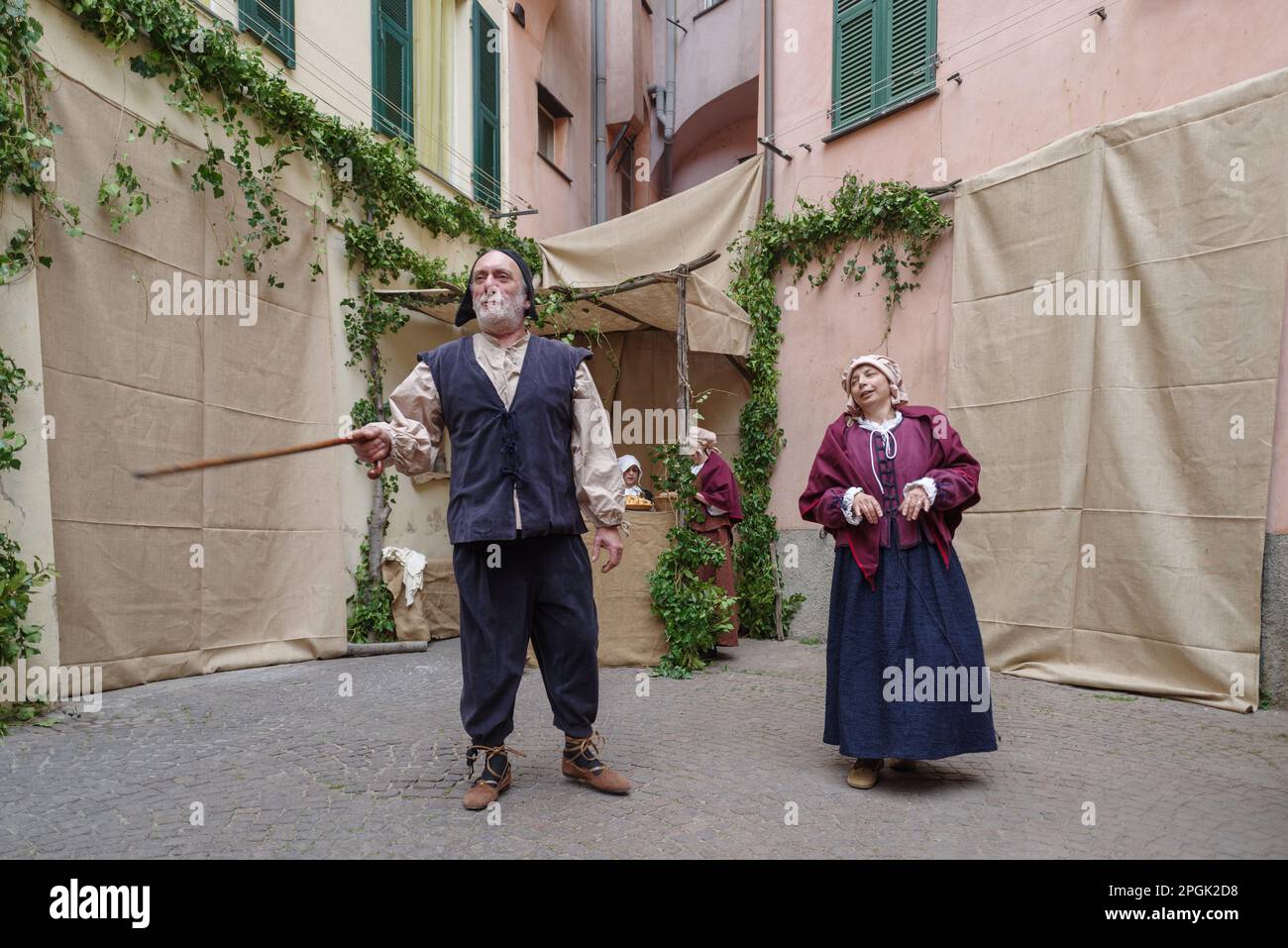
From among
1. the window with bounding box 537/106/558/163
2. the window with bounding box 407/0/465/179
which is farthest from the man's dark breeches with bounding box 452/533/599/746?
the window with bounding box 537/106/558/163

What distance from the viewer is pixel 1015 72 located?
656cm

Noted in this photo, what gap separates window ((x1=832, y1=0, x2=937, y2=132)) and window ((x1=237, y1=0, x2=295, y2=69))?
4630 millimetres

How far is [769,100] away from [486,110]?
3.21 meters

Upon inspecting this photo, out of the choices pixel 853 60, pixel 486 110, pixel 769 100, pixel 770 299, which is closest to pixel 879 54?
pixel 853 60

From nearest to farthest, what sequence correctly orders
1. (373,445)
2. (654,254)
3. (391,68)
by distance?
(373,445) → (391,68) → (654,254)

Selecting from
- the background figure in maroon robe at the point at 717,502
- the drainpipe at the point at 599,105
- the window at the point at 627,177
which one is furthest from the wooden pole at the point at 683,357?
the window at the point at 627,177

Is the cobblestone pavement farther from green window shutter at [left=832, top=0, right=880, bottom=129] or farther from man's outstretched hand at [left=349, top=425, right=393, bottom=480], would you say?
green window shutter at [left=832, top=0, right=880, bottom=129]

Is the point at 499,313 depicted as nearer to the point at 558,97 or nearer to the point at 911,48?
the point at 911,48

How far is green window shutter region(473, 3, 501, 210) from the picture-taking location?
31.3 ft

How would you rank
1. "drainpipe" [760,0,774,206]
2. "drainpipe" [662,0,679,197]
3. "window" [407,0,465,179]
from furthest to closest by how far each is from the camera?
"drainpipe" [662,0,679,197]
"window" [407,0,465,179]
"drainpipe" [760,0,774,206]

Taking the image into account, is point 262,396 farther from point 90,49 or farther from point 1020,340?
point 1020,340

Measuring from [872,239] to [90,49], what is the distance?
5.74m

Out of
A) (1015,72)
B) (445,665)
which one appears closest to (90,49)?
(445,665)

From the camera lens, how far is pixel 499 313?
134 inches
